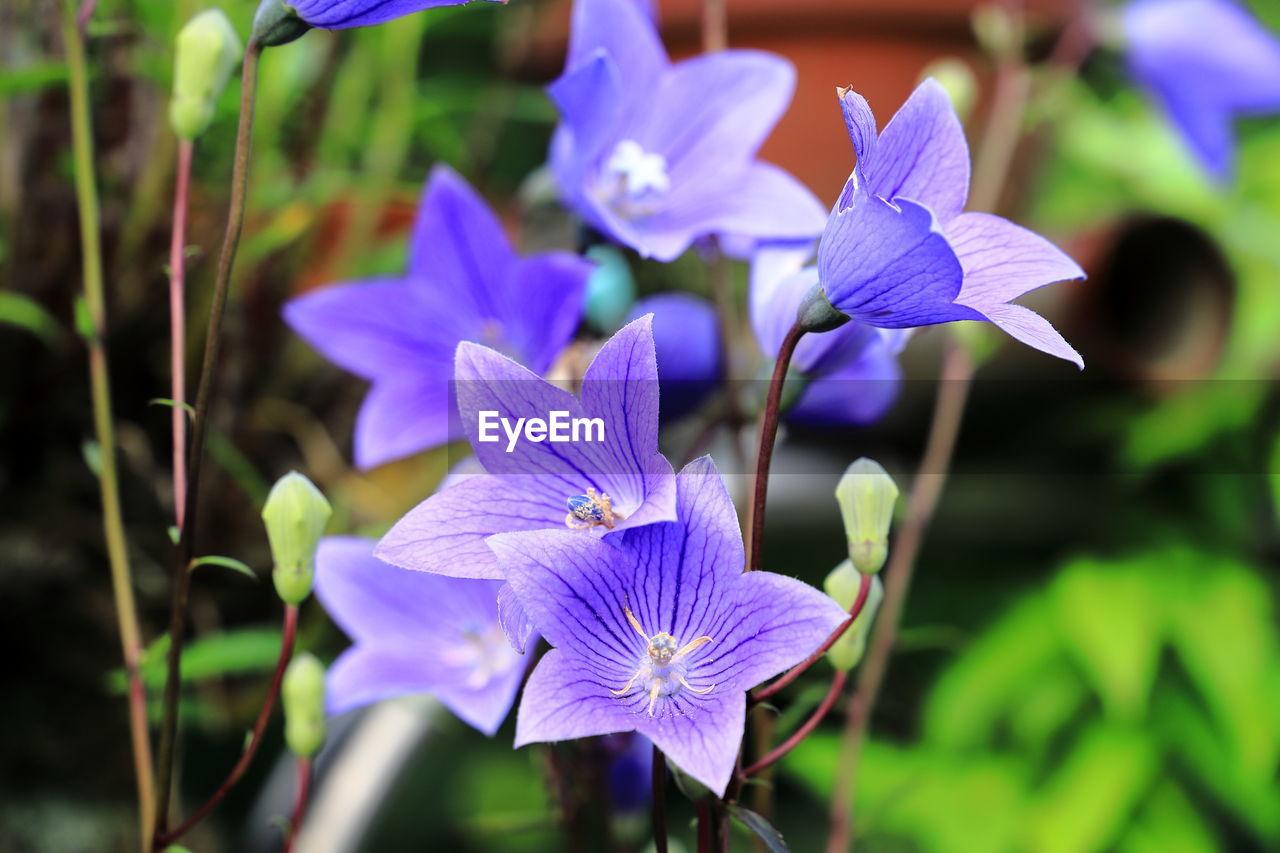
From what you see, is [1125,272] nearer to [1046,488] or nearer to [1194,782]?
[1046,488]

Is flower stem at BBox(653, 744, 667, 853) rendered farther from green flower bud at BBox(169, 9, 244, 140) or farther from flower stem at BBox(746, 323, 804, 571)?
green flower bud at BBox(169, 9, 244, 140)

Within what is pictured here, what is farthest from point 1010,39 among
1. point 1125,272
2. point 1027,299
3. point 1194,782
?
point 1194,782

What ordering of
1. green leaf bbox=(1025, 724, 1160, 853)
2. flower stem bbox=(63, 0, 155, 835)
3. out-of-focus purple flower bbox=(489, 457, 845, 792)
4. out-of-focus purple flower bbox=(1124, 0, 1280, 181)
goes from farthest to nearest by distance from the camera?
green leaf bbox=(1025, 724, 1160, 853) < out-of-focus purple flower bbox=(1124, 0, 1280, 181) < flower stem bbox=(63, 0, 155, 835) < out-of-focus purple flower bbox=(489, 457, 845, 792)

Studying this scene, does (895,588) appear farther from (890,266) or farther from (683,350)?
(890,266)

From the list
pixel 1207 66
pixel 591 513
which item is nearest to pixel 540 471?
pixel 591 513

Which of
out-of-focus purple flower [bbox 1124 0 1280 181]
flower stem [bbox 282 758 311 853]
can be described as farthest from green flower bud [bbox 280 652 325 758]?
out-of-focus purple flower [bbox 1124 0 1280 181]

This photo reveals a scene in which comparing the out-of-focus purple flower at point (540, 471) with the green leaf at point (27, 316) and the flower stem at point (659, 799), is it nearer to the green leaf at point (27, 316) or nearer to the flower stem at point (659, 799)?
the flower stem at point (659, 799)

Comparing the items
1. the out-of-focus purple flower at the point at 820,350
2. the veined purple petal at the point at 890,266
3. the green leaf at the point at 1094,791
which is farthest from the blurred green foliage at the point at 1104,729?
the veined purple petal at the point at 890,266

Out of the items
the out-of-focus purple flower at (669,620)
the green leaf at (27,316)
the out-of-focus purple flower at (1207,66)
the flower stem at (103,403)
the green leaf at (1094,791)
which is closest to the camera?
the out-of-focus purple flower at (669,620)
